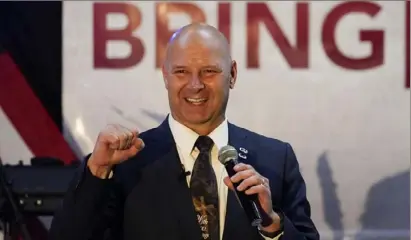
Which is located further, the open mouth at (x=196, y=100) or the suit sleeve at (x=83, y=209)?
the open mouth at (x=196, y=100)

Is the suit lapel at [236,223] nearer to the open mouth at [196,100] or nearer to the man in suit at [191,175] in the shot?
the man in suit at [191,175]

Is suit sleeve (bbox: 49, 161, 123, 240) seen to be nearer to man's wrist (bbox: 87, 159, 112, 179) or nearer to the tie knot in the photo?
man's wrist (bbox: 87, 159, 112, 179)

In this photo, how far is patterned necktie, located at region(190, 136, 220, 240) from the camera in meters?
1.49

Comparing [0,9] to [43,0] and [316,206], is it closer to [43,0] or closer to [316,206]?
[43,0]

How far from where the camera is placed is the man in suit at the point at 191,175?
58.7 inches

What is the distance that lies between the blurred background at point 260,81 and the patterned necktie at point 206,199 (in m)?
0.93

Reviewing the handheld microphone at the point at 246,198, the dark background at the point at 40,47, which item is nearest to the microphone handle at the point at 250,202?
the handheld microphone at the point at 246,198

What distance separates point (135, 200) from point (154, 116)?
0.94 metres

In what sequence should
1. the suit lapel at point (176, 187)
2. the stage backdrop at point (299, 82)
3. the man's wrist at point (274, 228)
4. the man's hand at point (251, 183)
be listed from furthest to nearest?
the stage backdrop at point (299, 82)
the suit lapel at point (176, 187)
the man's wrist at point (274, 228)
the man's hand at point (251, 183)

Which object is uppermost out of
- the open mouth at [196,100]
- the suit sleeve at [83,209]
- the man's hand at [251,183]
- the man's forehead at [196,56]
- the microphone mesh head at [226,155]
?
the man's forehead at [196,56]

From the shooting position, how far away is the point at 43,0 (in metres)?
2.43

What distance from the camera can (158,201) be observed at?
5.00ft

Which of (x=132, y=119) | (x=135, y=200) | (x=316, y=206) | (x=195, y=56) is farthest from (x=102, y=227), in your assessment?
(x=316, y=206)

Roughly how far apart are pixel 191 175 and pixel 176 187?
1.7 inches
